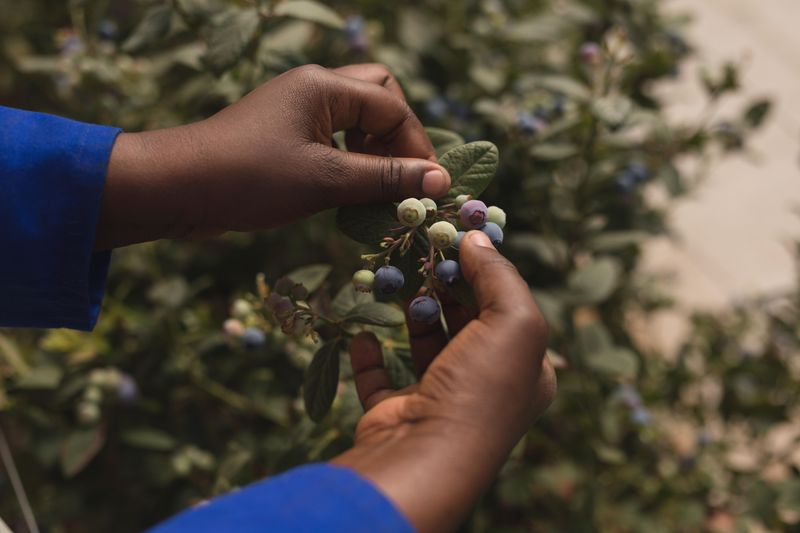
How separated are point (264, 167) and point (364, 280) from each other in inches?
6.9

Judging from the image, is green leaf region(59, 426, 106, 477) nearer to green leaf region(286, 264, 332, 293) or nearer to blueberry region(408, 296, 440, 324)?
green leaf region(286, 264, 332, 293)

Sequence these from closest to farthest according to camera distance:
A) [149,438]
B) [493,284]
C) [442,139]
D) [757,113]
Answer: [493,284], [442,139], [149,438], [757,113]

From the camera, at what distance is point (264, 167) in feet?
2.72

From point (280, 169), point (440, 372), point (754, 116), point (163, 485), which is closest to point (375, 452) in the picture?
point (440, 372)

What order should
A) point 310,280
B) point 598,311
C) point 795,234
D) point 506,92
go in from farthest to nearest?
point 795,234, point 598,311, point 506,92, point 310,280

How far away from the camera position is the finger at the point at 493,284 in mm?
688

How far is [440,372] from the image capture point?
0.69 meters

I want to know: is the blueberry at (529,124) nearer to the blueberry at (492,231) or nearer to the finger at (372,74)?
the finger at (372,74)

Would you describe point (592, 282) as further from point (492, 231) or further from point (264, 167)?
point (264, 167)

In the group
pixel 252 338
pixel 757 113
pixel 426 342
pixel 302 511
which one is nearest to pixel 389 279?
pixel 426 342

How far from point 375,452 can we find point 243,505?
13cm

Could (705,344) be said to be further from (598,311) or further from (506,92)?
(506,92)

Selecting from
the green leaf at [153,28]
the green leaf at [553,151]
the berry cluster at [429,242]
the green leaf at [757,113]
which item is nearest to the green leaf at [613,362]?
the green leaf at [553,151]

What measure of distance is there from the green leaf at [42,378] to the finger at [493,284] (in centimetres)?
97
